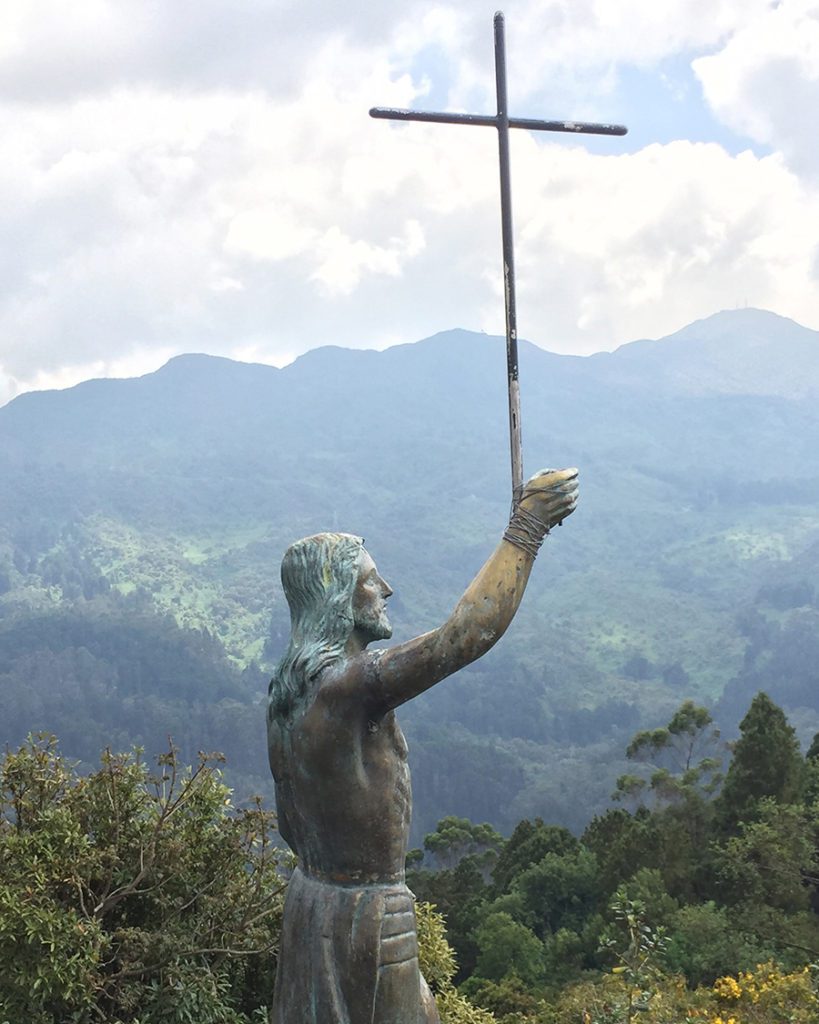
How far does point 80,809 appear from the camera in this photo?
11.9m

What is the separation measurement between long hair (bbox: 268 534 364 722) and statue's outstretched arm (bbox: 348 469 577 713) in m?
0.17

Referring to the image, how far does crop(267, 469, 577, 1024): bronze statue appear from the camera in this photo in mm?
4195

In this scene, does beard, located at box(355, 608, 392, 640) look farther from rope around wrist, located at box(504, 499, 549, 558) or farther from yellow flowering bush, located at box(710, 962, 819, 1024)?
yellow flowering bush, located at box(710, 962, 819, 1024)

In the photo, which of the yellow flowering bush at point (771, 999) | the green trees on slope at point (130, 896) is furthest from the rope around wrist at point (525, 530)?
the yellow flowering bush at point (771, 999)

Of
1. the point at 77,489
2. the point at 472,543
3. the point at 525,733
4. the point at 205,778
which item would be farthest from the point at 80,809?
the point at 77,489

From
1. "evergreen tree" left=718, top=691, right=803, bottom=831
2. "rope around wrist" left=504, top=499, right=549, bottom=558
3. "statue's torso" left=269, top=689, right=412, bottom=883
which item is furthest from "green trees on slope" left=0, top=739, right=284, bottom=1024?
"evergreen tree" left=718, top=691, right=803, bottom=831

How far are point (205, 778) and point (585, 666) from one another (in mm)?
114940

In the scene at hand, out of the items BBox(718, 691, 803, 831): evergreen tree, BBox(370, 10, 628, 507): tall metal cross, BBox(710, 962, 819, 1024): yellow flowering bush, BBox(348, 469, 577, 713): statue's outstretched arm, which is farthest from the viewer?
BBox(718, 691, 803, 831): evergreen tree

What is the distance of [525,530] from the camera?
428cm

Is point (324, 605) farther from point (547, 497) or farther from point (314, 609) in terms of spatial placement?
point (547, 497)

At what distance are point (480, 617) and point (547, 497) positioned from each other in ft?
1.73

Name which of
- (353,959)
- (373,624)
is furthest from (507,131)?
(353,959)

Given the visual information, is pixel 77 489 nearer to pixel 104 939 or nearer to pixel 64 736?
pixel 64 736

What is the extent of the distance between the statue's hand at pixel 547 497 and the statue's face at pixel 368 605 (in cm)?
67
